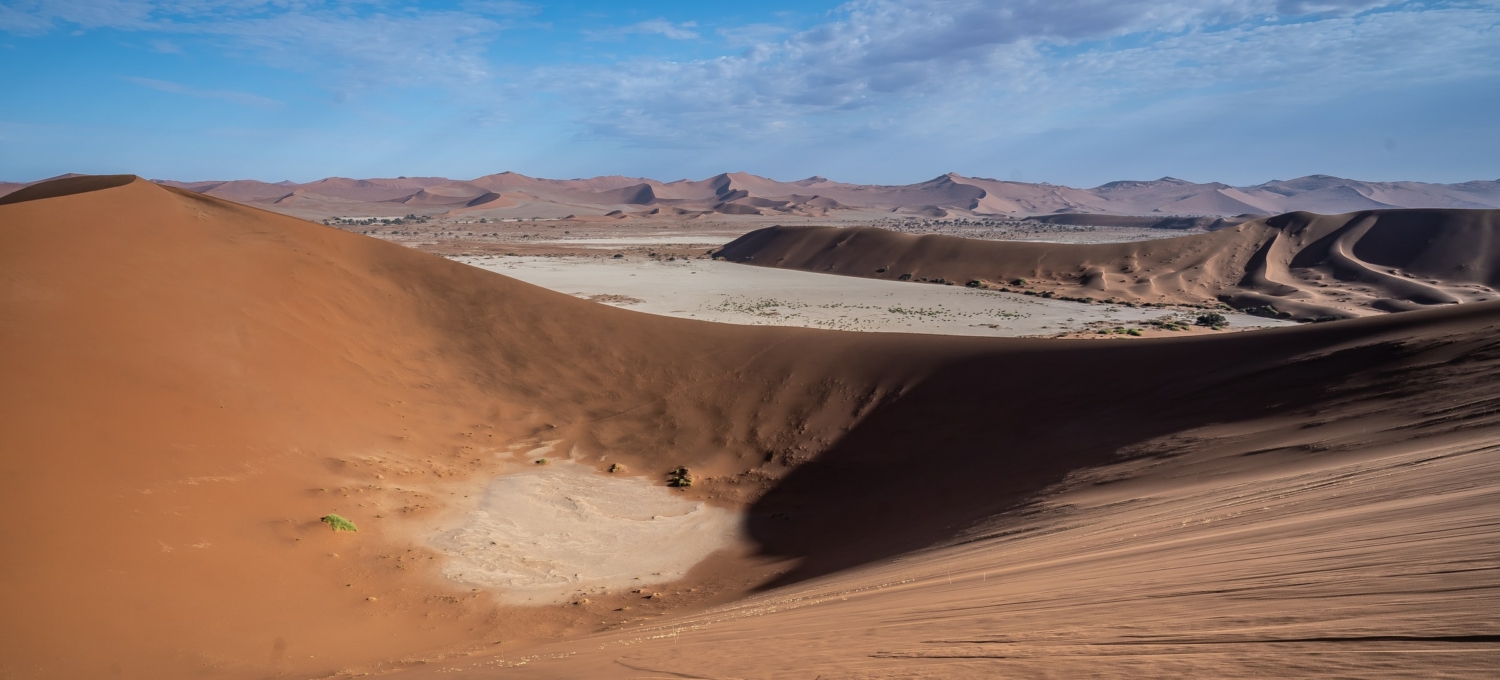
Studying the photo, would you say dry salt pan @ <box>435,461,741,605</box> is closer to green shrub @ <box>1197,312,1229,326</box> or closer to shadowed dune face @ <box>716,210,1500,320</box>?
green shrub @ <box>1197,312,1229,326</box>

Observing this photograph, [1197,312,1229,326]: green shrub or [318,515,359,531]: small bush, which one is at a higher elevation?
[1197,312,1229,326]: green shrub

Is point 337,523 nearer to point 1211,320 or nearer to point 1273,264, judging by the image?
point 1211,320

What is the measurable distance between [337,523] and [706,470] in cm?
713

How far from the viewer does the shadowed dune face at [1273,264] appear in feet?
149

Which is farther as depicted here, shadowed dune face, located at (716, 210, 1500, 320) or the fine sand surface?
shadowed dune face, located at (716, 210, 1500, 320)

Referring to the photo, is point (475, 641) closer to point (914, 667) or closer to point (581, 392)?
point (914, 667)

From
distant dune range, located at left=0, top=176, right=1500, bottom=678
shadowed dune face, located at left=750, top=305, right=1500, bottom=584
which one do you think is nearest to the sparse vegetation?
distant dune range, located at left=0, top=176, right=1500, bottom=678

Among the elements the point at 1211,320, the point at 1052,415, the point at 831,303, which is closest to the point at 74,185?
the point at 1052,415

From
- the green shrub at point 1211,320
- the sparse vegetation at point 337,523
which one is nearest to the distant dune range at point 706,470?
the sparse vegetation at point 337,523

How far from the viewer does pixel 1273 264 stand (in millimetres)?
52969

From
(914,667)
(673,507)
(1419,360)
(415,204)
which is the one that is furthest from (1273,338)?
(415,204)

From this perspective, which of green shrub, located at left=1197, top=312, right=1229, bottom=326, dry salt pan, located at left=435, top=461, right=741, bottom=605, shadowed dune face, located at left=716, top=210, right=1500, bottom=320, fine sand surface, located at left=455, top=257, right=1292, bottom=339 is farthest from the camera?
shadowed dune face, located at left=716, top=210, right=1500, bottom=320

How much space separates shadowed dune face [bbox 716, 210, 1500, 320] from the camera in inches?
1791

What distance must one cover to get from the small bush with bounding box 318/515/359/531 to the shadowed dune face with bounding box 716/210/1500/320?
44909mm
